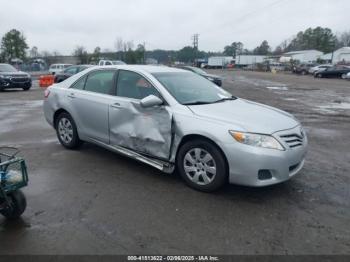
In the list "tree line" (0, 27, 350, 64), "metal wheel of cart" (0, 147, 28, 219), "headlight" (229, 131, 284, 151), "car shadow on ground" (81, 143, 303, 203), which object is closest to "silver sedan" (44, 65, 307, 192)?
"headlight" (229, 131, 284, 151)

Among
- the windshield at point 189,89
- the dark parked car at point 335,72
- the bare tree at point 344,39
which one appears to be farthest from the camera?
the bare tree at point 344,39

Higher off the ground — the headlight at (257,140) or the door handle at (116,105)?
the door handle at (116,105)

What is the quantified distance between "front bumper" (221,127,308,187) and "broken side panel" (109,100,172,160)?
0.92 meters

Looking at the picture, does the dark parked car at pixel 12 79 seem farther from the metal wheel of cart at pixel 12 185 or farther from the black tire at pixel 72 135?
the metal wheel of cart at pixel 12 185

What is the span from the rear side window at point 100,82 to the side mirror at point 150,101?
982mm

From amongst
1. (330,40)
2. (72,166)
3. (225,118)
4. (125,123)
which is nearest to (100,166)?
(72,166)

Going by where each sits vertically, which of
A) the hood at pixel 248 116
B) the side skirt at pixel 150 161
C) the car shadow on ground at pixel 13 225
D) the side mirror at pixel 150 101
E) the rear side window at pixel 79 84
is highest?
the rear side window at pixel 79 84

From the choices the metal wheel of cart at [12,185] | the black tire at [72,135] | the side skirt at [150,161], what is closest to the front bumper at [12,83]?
the black tire at [72,135]

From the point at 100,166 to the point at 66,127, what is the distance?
49.4 inches

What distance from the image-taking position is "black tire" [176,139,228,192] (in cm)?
391

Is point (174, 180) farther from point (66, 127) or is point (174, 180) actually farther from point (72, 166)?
point (66, 127)

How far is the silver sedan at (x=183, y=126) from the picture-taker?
3.79 m

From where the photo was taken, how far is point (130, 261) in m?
2.83

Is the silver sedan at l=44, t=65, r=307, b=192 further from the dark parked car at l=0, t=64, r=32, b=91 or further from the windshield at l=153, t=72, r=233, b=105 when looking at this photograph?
the dark parked car at l=0, t=64, r=32, b=91
